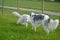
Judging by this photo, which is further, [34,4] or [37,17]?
[34,4]

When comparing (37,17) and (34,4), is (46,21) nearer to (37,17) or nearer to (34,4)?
(37,17)

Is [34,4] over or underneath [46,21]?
underneath

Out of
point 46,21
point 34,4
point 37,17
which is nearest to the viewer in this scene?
point 46,21

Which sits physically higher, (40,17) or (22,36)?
(40,17)

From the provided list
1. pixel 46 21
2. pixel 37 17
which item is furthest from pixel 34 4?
pixel 46 21

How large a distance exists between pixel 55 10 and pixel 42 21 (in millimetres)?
9612

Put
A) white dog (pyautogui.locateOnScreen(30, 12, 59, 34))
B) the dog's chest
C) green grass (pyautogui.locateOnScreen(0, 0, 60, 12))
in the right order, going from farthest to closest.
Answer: green grass (pyautogui.locateOnScreen(0, 0, 60, 12)) → the dog's chest → white dog (pyautogui.locateOnScreen(30, 12, 59, 34))

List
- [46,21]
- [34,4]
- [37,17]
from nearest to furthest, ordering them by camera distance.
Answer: [46,21] < [37,17] < [34,4]

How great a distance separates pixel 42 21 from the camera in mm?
8531

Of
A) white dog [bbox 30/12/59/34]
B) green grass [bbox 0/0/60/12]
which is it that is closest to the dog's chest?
white dog [bbox 30/12/59/34]

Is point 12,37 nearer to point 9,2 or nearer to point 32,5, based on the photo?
point 32,5

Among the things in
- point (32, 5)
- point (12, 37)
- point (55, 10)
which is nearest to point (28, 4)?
point (32, 5)

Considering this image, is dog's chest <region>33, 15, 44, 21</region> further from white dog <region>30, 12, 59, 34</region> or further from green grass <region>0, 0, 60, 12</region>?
green grass <region>0, 0, 60, 12</region>

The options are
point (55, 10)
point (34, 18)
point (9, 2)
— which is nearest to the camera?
point (34, 18)
